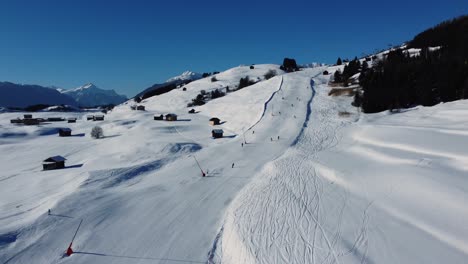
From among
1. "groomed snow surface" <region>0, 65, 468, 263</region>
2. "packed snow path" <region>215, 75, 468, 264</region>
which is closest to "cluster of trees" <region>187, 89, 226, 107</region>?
"groomed snow surface" <region>0, 65, 468, 263</region>

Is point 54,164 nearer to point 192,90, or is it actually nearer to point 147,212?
point 147,212

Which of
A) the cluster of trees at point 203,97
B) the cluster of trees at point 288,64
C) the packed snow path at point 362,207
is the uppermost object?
the cluster of trees at point 288,64

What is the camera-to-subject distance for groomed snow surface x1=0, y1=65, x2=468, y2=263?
13320mm

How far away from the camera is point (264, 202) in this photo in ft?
61.9

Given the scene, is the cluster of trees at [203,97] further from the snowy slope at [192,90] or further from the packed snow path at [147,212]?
the packed snow path at [147,212]

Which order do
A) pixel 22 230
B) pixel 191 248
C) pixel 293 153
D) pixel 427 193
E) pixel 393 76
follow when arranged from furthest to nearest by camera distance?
pixel 393 76 → pixel 293 153 → pixel 427 193 → pixel 22 230 → pixel 191 248

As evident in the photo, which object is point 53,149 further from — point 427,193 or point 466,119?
point 466,119

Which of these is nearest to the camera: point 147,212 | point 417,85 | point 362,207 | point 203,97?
point 362,207

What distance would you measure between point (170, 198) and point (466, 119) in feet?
99.8

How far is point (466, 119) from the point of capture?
29172mm

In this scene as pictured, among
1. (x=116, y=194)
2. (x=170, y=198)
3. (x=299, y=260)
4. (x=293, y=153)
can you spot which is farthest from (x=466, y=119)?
(x=116, y=194)

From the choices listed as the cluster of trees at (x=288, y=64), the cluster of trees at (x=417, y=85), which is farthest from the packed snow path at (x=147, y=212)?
the cluster of trees at (x=288, y=64)

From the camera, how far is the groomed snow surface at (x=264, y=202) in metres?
13.3

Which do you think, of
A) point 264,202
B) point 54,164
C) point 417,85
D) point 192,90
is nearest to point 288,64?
point 192,90
